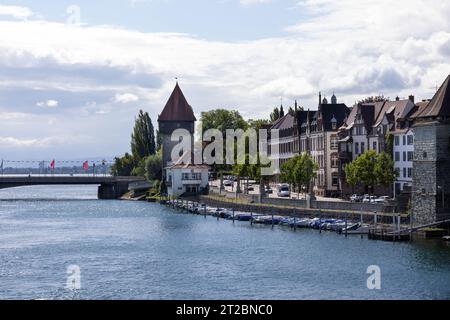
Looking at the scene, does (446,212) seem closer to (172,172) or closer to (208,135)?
(172,172)

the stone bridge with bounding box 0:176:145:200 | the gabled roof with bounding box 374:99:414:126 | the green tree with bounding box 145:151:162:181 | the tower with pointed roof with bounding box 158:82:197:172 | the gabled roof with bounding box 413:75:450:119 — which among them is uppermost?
the tower with pointed roof with bounding box 158:82:197:172

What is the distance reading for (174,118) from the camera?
171000 mm

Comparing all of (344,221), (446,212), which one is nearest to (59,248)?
(344,221)

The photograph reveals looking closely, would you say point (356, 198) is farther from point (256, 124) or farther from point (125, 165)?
point (125, 165)

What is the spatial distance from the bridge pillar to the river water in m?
70.7

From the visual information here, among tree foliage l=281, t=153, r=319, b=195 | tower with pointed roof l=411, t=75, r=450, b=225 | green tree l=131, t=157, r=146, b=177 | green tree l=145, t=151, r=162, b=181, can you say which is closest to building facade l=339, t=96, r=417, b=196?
tree foliage l=281, t=153, r=319, b=195

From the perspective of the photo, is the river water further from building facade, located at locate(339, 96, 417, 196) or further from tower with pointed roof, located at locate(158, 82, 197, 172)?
tower with pointed roof, located at locate(158, 82, 197, 172)

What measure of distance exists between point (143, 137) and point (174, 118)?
1853 cm

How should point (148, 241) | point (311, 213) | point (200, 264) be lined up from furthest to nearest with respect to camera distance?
1. point (311, 213)
2. point (148, 241)
3. point (200, 264)

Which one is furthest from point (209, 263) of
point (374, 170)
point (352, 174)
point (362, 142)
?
point (362, 142)

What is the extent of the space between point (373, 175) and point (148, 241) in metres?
29.5

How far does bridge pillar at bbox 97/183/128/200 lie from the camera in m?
172

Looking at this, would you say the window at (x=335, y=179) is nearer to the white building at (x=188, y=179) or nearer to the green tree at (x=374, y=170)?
the green tree at (x=374, y=170)

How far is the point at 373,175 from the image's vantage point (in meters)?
99.9
